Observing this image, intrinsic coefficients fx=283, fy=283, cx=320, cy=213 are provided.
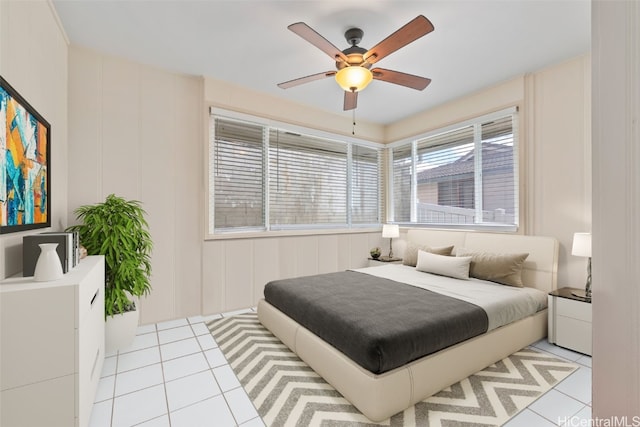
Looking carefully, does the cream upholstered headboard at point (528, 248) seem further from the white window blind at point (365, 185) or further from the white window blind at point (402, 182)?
the white window blind at point (365, 185)

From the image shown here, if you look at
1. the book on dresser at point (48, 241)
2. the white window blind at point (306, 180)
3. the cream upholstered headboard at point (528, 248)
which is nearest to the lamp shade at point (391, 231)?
the white window blind at point (306, 180)

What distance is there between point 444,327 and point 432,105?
3.25 meters

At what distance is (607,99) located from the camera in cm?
45

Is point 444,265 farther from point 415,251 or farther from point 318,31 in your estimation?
point 318,31

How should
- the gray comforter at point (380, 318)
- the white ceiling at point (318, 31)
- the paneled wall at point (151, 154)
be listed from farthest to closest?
the paneled wall at point (151, 154), the white ceiling at point (318, 31), the gray comforter at point (380, 318)

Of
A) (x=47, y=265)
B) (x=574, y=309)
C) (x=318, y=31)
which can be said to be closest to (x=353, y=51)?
(x=318, y=31)

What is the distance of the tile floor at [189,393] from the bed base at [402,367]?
0.37 metres

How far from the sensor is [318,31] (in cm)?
241

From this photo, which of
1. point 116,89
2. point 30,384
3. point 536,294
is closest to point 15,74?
point 116,89

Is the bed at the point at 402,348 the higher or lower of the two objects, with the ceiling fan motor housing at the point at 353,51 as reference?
lower

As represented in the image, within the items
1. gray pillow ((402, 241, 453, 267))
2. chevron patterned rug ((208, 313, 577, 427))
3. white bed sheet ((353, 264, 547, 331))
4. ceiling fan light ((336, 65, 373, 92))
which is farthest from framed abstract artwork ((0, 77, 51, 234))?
gray pillow ((402, 241, 453, 267))

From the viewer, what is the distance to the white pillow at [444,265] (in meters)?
3.06

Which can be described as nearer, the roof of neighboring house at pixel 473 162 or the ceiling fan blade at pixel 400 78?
the ceiling fan blade at pixel 400 78

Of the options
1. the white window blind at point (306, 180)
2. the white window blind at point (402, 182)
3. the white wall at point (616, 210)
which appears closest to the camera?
the white wall at point (616, 210)
